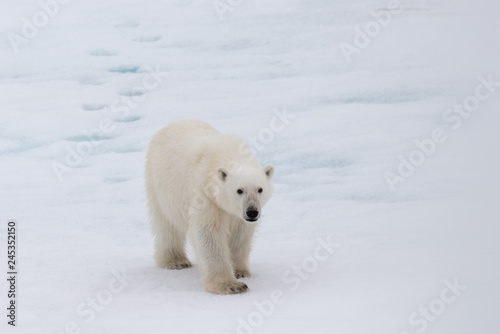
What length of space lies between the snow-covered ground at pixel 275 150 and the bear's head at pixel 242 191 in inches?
22.2

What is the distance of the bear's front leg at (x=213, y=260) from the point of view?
4.62 m

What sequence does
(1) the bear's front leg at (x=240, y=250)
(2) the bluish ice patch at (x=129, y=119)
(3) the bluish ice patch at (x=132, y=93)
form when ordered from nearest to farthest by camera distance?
(1) the bear's front leg at (x=240, y=250) → (2) the bluish ice patch at (x=129, y=119) → (3) the bluish ice patch at (x=132, y=93)

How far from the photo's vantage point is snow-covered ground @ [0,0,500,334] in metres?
4.36

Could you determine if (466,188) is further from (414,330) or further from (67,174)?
(67,174)

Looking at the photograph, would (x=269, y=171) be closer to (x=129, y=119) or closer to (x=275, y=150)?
(x=275, y=150)

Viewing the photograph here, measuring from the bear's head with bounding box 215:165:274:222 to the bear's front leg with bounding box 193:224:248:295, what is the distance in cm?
21

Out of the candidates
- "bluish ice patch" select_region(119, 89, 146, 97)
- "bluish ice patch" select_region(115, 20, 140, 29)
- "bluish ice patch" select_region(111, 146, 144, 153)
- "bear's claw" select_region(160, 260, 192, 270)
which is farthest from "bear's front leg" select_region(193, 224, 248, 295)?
"bluish ice patch" select_region(115, 20, 140, 29)

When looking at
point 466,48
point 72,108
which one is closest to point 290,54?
point 466,48

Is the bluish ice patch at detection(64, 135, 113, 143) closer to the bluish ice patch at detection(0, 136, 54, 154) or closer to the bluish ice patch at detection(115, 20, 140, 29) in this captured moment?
the bluish ice patch at detection(0, 136, 54, 154)

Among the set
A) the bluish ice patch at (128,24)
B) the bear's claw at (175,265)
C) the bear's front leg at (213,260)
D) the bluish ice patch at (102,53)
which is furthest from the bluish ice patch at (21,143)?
the bear's front leg at (213,260)

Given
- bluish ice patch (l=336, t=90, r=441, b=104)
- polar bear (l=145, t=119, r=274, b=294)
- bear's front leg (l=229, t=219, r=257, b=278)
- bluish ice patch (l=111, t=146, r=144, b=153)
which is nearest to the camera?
polar bear (l=145, t=119, r=274, b=294)

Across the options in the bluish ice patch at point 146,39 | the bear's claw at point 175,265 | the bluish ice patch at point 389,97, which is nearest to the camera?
the bear's claw at point 175,265

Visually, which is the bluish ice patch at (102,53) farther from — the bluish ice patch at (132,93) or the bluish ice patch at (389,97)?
the bluish ice patch at (389,97)

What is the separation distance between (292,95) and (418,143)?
2.18 m
